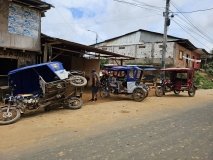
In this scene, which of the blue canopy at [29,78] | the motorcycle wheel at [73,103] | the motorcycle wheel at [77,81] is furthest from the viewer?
the blue canopy at [29,78]

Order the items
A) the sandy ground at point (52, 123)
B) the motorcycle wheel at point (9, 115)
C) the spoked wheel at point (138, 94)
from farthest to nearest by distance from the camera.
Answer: the spoked wheel at point (138, 94) < the motorcycle wheel at point (9, 115) < the sandy ground at point (52, 123)

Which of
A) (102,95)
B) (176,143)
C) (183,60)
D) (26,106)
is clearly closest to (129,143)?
(176,143)

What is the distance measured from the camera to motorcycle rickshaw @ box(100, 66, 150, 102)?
1010 cm

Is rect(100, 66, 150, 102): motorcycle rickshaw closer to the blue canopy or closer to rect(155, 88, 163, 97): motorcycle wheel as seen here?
rect(155, 88, 163, 97): motorcycle wheel

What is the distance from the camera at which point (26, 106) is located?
21.8 feet

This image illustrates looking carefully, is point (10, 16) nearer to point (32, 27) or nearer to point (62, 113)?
point (32, 27)

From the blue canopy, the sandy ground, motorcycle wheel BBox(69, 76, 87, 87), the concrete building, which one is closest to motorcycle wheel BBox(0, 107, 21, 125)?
the sandy ground

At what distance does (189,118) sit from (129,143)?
3.46m

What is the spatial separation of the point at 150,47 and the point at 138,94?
57.4 feet

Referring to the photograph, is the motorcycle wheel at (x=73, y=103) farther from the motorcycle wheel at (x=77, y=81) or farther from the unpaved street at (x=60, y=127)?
the motorcycle wheel at (x=77, y=81)

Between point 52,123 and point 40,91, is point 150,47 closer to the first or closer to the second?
point 40,91

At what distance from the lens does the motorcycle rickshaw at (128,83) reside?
33.1 ft

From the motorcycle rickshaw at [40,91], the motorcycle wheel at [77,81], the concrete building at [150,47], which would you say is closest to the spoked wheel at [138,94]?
the motorcycle rickshaw at [40,91]

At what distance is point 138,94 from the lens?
1012cm
